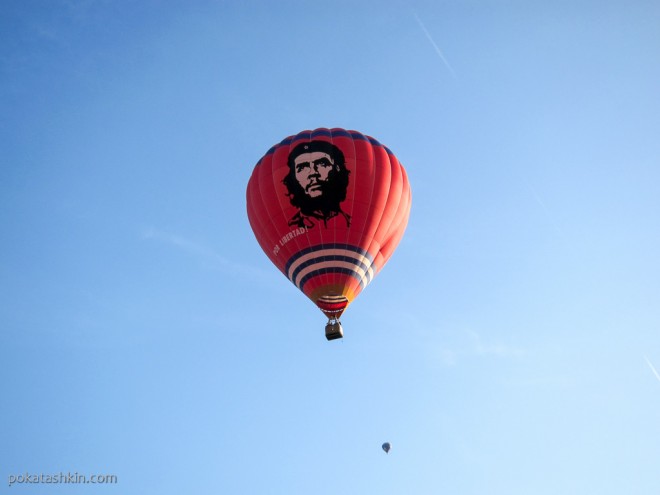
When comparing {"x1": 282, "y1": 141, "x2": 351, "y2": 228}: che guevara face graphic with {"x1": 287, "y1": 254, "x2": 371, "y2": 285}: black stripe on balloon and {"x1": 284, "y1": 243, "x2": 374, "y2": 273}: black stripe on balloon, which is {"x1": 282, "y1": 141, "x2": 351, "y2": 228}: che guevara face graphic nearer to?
{"x1": 284, "y1": 243, "x2": 374, "y2": 273}: black stripe on balloon

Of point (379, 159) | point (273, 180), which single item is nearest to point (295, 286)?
point (273, 180)

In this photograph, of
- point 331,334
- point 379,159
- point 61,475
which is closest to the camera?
point 331,334

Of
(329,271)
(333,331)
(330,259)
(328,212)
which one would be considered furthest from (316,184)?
(333,331)

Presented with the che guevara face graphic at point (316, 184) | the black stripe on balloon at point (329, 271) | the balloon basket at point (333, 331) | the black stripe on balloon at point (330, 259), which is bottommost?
the balloon basket at point (333, 331)

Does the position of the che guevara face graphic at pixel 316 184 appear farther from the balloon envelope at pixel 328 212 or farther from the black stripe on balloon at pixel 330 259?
the black stripe on balloon at pixel 330 259

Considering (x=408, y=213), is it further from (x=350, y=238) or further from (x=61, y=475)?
(x=61, y=475)

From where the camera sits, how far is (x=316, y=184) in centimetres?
2184

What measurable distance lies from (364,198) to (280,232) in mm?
2891

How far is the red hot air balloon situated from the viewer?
21.6 m

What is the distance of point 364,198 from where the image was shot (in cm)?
2203

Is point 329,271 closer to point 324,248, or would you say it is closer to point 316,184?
point 324,248

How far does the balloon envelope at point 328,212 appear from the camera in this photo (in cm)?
2162

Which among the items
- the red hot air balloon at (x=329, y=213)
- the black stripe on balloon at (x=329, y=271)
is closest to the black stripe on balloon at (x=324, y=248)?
the red hot air balloon at (x=329, y=213)

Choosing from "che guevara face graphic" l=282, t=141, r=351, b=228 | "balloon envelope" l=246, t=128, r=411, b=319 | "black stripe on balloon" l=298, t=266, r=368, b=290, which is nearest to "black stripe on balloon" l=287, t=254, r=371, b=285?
"balloon envelope" l=246, t=128, r=411, b=319
